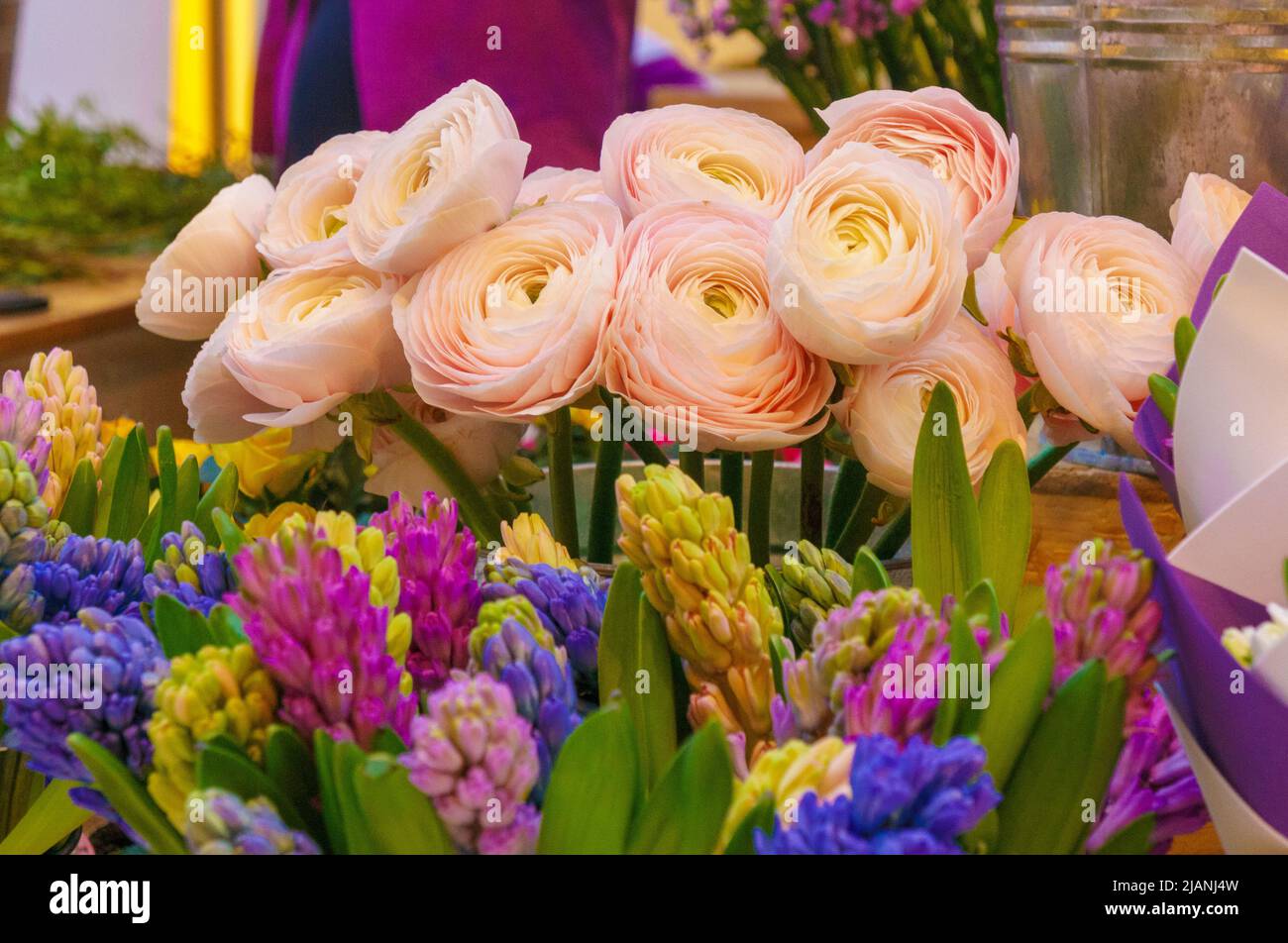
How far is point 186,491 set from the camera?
19.2 inches

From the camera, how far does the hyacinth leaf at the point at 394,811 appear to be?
29cm

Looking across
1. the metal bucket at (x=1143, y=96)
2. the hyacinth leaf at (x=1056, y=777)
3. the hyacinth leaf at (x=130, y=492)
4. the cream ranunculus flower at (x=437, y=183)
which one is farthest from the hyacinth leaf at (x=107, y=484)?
the metal bucket at (x=1143, y=96)

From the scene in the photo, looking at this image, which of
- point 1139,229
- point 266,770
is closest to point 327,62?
point 1139,229

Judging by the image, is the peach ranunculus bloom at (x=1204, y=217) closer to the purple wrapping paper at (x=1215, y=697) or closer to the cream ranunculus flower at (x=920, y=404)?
the cream ranunculus flower at (x=920, y=404)

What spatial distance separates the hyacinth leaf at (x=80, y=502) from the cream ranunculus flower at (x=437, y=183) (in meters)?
0.12

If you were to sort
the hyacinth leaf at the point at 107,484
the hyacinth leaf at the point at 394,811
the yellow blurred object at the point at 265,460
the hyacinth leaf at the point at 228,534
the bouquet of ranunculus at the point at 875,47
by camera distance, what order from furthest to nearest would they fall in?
the bouquet of ranunculus at the point at 875,47 < the yellow blurred object at the point at 265,460 < the hyacinth leaf at the point at 107,484 < the hyacinth leaf at the point at 228,534 < the hyacinth leaf at the point at 394,811

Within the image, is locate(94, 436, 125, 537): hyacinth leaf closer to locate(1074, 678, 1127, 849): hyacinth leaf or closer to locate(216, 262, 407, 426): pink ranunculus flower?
locate(216, 262, 407, 426): pink ranunculus flower

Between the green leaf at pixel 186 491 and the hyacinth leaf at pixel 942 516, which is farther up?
the hyacinth leaf at pixel 942 516

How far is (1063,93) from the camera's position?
66cm

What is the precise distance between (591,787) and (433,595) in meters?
0.08

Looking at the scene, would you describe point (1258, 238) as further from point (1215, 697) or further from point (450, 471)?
point (450, 471)

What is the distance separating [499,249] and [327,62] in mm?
730

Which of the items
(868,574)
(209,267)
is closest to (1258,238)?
(868,574)
